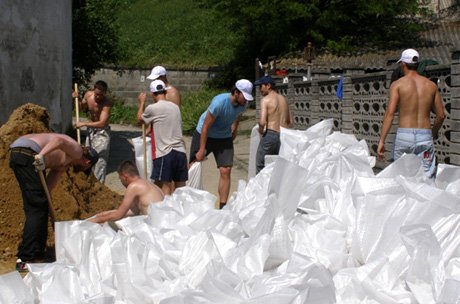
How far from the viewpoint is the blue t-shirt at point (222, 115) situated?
8078 mm

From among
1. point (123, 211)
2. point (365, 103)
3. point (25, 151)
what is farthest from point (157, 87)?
point (365, 103)

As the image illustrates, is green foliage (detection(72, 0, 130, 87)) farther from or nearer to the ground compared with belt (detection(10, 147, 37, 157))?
farther from the ground

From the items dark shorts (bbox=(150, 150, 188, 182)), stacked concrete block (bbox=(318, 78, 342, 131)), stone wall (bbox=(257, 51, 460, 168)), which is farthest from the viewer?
stacked concrete block (bbox=(318, 78, 342, 131))

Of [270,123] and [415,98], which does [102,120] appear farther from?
[415,98]

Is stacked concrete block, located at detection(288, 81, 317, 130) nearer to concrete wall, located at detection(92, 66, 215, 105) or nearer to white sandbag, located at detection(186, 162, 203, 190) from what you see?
white sandbag, located at detection(186, 162, 203, 190)

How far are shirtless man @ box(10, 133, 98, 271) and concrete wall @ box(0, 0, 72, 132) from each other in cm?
484

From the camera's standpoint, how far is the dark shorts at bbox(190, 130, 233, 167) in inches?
328

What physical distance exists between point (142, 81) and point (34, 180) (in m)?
22.5

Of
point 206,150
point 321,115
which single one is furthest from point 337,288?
point 321,115

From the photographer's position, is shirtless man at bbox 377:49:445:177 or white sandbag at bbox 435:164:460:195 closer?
white sandbag at bbox 435:164:460:195

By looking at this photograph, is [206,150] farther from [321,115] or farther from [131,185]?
[321,115]

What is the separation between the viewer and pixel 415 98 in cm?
665

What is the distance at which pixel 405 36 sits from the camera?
27.5 meters

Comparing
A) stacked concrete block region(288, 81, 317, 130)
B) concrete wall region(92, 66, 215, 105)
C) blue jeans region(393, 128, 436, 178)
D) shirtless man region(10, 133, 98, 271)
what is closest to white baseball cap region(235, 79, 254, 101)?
blue jeans region(393, 128, 436, 178)
